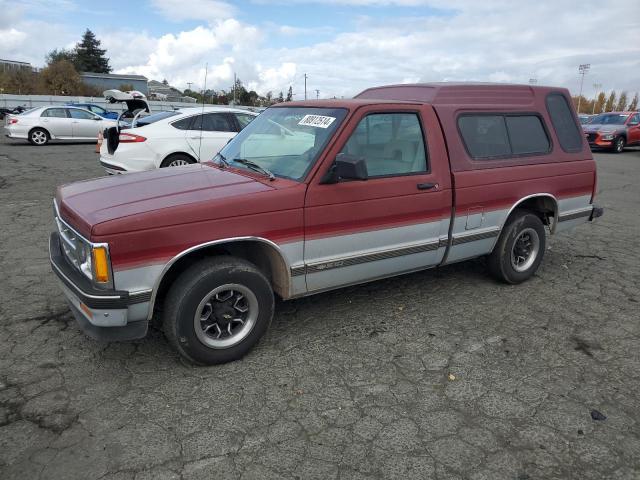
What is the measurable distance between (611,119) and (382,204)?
2256 centimetres

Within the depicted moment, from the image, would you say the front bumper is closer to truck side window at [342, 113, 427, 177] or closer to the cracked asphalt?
the cracked asphalt

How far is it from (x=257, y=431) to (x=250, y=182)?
1.69 m

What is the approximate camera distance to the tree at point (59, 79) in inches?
2298

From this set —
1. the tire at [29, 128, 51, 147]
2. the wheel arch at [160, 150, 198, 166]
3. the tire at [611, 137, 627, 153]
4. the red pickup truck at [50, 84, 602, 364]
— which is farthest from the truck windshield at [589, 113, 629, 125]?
the tire at [29, 128, 51, 147]

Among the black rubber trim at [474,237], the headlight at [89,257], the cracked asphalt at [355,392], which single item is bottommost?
the cracked asphalt at [355,392]

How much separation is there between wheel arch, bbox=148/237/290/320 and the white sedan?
5.25m

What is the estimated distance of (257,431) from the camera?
8.95 ft

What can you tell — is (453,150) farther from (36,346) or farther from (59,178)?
(59,178)

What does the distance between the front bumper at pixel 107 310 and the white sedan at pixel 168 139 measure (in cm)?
567

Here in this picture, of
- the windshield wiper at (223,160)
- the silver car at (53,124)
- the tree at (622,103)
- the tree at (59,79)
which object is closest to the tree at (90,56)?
the tree at (59,79)

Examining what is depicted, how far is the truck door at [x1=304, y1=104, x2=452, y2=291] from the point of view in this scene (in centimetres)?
354

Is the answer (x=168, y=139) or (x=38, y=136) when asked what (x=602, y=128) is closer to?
(x=168, y=139)

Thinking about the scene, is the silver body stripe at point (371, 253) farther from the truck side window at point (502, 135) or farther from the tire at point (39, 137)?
the tire at point (39, 137)

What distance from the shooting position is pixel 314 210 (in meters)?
3.44
